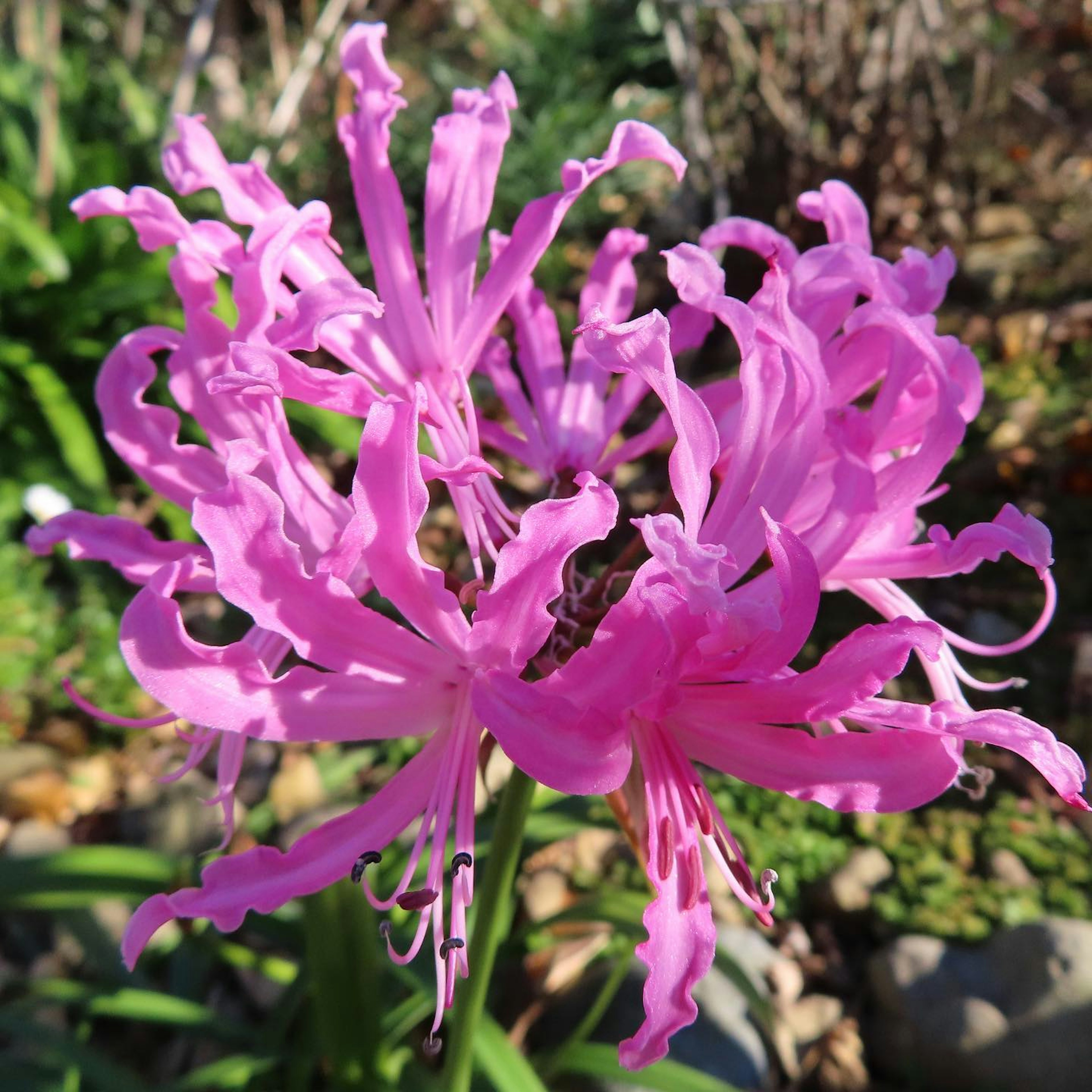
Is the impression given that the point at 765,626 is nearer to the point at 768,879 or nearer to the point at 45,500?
the point at 768,879

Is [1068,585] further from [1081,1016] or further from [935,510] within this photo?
[1081,1016]

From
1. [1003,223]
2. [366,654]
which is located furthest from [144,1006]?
[1003,223]

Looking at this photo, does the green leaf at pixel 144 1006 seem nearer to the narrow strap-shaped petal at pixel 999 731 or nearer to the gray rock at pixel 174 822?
the gray rock at pixel 174 822

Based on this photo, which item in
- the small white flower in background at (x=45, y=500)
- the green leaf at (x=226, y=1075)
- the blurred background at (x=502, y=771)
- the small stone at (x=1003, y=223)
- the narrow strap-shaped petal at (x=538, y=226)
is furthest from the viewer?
the small stone at (x=1003, y=223)

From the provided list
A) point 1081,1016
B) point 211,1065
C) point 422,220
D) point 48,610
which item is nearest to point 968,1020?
point 1081,1016

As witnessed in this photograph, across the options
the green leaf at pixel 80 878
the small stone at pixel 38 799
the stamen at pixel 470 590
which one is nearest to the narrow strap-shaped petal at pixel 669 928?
the stamen at pixel 470 590

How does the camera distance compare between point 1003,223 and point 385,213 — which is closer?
point 385,213

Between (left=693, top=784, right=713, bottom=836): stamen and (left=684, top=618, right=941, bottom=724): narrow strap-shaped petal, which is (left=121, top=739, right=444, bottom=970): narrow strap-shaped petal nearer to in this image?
(left=693, top=784, right=713, bottom=836): stamen
